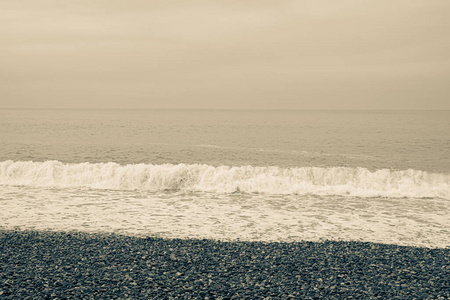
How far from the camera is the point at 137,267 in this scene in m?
7.16

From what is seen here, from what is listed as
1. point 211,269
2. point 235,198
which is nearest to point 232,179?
point 235,198

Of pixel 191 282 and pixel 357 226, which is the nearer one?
pixel 191 282

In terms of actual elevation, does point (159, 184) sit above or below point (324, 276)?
below

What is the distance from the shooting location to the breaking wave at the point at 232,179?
1841 cm

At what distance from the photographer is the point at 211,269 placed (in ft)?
23.3

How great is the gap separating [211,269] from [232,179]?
43.0 feet

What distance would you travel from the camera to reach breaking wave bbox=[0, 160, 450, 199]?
18.4m

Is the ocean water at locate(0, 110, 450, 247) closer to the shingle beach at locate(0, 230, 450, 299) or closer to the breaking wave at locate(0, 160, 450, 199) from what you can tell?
the breaking wave at locate(0, 160, 450, 199)

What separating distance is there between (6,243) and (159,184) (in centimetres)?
1104

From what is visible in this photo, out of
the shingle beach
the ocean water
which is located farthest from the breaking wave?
the shingle beach

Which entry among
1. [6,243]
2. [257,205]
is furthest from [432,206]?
[6,243]

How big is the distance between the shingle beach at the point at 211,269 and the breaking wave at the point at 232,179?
380 inches

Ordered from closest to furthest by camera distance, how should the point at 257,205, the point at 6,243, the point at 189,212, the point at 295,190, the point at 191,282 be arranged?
the point at 191,282 < the point at 6,243 < the point at 189,212 < the point at 257,205 < the point at 295,190

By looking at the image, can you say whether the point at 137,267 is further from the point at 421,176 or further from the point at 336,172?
the point at 421,176
